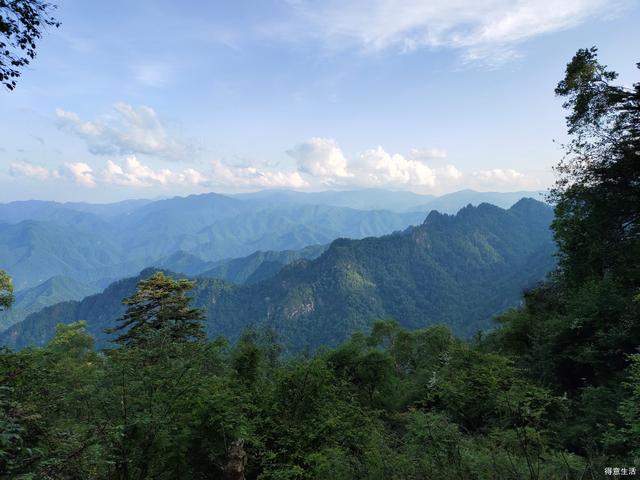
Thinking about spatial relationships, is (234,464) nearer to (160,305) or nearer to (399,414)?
(399,414)

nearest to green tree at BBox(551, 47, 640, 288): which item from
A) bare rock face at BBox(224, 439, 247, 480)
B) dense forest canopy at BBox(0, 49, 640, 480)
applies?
dense forest canopy at BBox(0, 49, 640, 480)

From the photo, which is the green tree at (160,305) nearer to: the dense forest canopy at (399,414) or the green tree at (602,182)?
the dense forest canopy at (399,414)

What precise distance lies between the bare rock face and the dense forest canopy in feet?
0.13

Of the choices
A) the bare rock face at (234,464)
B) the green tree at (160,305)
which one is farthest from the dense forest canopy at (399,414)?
the green tree at (160,305)

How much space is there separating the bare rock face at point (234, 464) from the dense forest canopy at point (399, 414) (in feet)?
0.13

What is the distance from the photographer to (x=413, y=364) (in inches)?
2020

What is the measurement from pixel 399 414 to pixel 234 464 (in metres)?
6.60

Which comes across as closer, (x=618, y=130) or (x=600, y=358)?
(x=600, y=358)

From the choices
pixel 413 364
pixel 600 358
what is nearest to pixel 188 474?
pixel 600 358

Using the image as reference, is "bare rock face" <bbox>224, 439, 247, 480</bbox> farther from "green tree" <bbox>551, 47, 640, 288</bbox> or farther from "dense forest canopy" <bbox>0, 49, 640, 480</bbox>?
"green tree" <bbox>551, 47, 640, 288</bbox>

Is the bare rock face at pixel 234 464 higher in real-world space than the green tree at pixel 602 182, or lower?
lower

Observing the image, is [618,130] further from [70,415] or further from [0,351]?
[0,351]

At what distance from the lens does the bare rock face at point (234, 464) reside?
1085 centimetres

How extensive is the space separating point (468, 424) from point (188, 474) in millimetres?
11068
